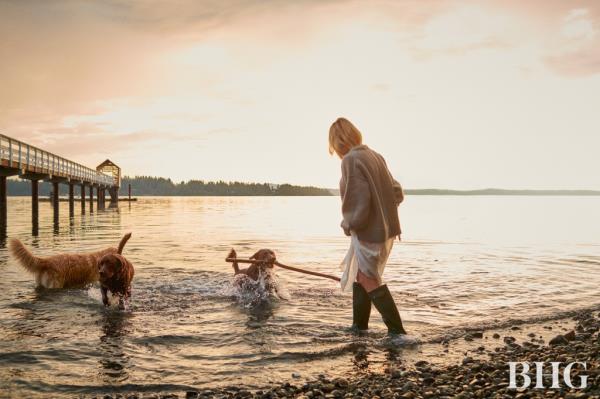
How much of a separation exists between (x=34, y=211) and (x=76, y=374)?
88.9 feet

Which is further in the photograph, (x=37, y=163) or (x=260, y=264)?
(x=37, y=163)

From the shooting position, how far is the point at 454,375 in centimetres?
470

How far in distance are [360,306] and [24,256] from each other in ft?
22.2

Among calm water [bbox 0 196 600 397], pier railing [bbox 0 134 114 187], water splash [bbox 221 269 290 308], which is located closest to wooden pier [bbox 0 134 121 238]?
pier railing [bbox 0 134 114 187]

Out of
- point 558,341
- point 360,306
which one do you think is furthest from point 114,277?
point 558,341

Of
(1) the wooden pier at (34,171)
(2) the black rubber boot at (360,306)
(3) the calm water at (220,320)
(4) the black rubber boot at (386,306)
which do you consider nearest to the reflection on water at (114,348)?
(3) the calm water at (220,320)

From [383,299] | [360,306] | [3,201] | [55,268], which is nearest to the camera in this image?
[383,299]

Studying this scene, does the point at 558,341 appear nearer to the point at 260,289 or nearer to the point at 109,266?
the point at 260,289

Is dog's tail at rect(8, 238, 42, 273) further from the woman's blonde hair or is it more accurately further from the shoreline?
the woman's blonde hair

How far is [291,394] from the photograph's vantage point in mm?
4359

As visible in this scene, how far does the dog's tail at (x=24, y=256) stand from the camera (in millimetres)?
9141

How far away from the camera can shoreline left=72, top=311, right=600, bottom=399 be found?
423cm

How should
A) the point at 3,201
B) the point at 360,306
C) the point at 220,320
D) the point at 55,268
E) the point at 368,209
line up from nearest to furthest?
the point at 368,209 → the point at 360,306 → the point at 220,320 → the point at 55,268 → the point at 3,201

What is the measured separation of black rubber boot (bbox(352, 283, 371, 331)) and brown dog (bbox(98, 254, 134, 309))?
3.96 meters
